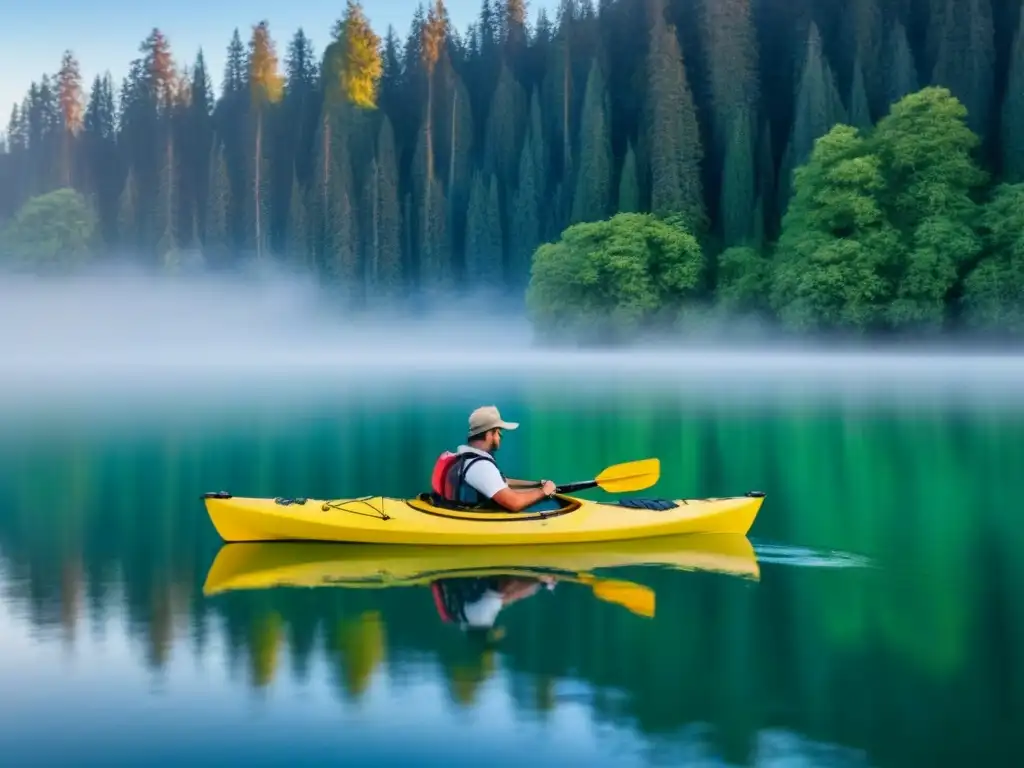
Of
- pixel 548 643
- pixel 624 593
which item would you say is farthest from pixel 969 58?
pixel 548 643

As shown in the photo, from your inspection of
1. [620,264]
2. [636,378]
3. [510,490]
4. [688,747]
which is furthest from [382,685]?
[620,264]

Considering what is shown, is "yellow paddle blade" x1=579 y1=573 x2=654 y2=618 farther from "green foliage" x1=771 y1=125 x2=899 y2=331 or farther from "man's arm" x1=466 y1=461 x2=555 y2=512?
"green foliage" x1=771 y1=125 x2=899 y2=331

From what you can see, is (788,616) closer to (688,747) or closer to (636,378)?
(688,747)

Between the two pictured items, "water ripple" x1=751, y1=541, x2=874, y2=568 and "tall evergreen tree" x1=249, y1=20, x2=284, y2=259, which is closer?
"water ripple" x1=751, y1=541, x2=874, y2=568

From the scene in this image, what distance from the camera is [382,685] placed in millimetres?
7922

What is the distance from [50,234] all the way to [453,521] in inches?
2803

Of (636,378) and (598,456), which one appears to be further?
(636,378)

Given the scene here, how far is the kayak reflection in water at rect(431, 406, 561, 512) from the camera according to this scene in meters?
11.7

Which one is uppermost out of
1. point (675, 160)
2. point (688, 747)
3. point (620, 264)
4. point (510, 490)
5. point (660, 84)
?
point (660, 84)

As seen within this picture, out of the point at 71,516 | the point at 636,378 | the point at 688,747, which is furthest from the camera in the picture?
the point at 636,378

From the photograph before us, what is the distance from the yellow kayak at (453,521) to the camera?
39.2ft

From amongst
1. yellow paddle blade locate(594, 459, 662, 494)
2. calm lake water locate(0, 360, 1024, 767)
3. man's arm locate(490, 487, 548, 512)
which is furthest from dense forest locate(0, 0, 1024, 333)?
man's arm locate(490, 487, 548, 512)

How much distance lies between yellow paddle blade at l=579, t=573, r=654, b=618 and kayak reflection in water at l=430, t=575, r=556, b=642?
1.19ft

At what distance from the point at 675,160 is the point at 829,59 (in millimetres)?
10948
